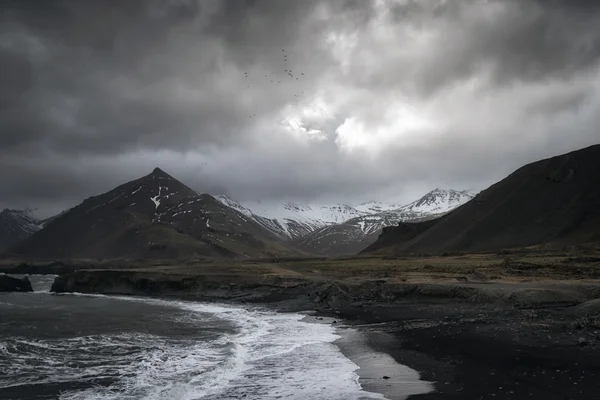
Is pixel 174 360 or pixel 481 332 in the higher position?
pixel 481 332

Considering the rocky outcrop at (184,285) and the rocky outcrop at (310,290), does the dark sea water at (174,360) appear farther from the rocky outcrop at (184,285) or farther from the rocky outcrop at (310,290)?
the rocky outcrop at (184,285)

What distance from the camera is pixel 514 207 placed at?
165m

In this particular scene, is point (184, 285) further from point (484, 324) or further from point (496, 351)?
point (496, 351)

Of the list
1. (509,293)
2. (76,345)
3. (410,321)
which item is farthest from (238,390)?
(509,293)

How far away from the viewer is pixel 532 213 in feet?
514

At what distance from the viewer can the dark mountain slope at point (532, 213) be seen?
140 m

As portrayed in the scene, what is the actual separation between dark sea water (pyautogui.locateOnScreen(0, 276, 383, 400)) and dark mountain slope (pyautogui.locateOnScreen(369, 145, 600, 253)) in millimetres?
117860

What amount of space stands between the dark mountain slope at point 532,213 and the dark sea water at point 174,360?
387 feet

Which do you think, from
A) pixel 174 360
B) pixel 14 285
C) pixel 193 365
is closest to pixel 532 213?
pixel 174 360

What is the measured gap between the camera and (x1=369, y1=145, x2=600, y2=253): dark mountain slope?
140375 mm

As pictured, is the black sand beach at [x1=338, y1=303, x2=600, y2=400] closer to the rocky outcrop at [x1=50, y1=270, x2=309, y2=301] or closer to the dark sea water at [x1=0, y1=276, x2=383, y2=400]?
the dark sea water at [x1=0, y1=276, x2=383, y2=400]

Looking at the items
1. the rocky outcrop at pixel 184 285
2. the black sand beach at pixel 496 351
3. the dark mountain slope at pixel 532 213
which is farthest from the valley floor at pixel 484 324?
the dark mountain slope at pixel 532 213

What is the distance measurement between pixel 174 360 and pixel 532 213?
157 meters

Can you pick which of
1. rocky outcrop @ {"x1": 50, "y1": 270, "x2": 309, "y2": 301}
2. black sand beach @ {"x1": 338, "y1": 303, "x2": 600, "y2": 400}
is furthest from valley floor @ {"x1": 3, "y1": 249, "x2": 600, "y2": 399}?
rocky outcrop @ {"x1": 50, "y1": 270, "x2": 309, "y2": 301}
